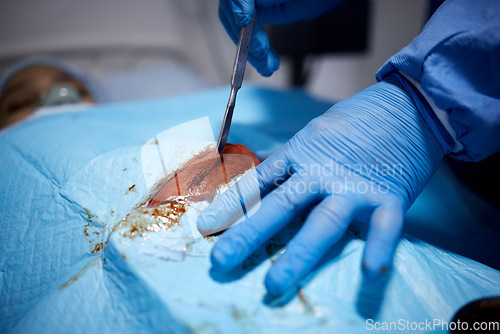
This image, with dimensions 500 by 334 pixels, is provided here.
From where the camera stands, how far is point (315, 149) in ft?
1.90

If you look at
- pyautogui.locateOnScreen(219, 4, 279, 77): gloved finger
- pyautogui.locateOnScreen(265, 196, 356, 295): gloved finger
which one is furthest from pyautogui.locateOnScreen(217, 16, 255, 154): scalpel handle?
pyautogui.locateOnScreen(265, 196, 356, 295): gloved finger

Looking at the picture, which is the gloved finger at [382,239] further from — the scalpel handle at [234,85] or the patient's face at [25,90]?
the patient's face at [25,90]

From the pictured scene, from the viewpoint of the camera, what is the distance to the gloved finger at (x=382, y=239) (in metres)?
0.43

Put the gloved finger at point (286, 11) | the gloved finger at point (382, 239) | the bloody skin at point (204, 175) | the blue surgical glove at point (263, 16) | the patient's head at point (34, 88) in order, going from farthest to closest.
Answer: the patient's head at point (34, 88), the gloved finger at point (286, 11), the blue surgical glove at point (263, 16), the bloody skin at point (204, 175), the gloved finger at point (382, 239)

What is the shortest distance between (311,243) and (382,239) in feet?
0.39

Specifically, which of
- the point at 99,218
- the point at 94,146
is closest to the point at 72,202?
the point at 99,218

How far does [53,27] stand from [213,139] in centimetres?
213

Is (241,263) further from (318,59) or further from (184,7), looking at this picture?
(184,7)

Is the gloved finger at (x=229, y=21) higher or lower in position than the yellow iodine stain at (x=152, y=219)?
higher

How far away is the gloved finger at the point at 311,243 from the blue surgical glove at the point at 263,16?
496mm

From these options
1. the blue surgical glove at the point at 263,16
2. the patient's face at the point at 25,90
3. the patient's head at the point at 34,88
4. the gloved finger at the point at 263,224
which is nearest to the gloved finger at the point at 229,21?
the blue surgical glove at the point at 263,16

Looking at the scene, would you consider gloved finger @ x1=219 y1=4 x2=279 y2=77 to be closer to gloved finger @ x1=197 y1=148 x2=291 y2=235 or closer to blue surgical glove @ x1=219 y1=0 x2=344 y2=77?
blue surgical glove @ x1=219 y1=0 x2=344 y2=77

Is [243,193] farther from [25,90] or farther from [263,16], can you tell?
[25,90]

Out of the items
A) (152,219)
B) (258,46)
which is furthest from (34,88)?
(152,219)
